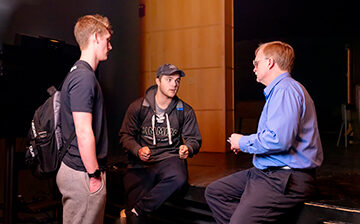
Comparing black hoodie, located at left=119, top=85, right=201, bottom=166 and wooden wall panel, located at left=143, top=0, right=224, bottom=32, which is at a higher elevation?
wooden wall panel, located at left=143, top=0, right=224, bottom=32

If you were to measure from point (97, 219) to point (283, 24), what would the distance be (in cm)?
673

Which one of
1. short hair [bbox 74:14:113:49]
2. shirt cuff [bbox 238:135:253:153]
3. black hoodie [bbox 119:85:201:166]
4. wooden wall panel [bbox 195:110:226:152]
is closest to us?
short hair [bbox 74:14:113:49]

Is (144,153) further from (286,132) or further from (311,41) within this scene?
(311,41)

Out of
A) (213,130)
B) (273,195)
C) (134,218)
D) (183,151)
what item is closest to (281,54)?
(273,195)

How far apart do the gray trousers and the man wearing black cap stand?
73 cm

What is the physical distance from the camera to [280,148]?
156 cm

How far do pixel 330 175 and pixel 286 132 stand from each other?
5.06 feet

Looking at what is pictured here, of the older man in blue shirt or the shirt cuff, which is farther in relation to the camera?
the shirt cuff

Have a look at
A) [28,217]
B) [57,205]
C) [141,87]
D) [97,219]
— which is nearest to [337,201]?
[97,219]

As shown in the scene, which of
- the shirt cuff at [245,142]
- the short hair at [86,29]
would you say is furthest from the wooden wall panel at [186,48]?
the short hair at [86,29]

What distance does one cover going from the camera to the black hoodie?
2373 millimetres

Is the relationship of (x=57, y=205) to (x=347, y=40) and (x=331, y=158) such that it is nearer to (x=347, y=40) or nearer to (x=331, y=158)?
(x=331, y=158)

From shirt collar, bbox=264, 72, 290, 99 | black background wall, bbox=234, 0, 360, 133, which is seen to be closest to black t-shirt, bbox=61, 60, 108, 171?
shirt collar, bbox=264, 72, 290, 99

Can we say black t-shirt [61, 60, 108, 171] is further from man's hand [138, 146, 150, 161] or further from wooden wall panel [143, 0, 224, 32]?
wooden wall panel [143, 0, 224, 32]
